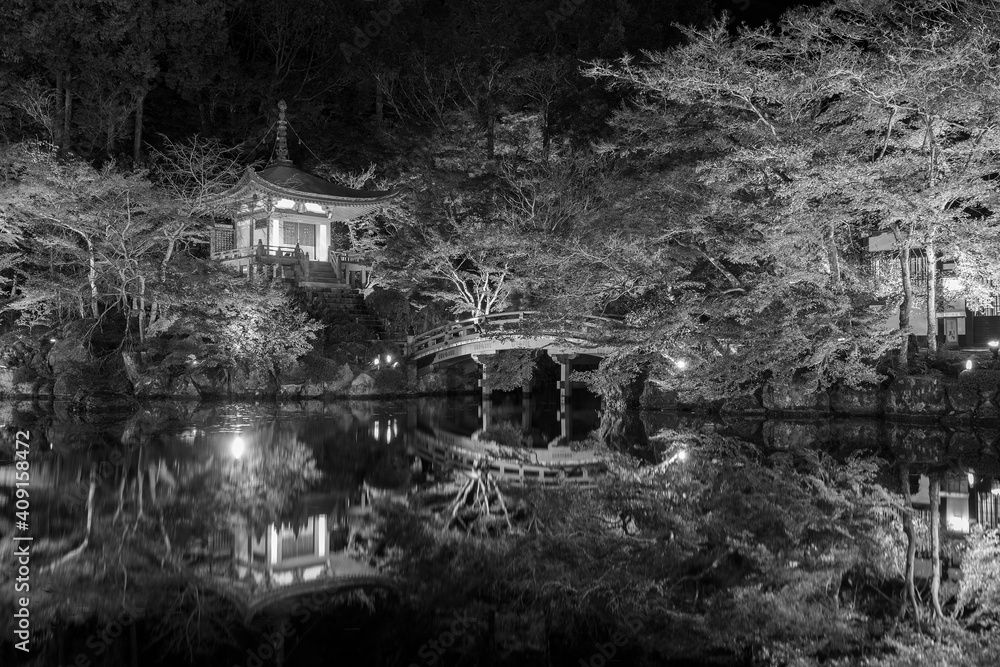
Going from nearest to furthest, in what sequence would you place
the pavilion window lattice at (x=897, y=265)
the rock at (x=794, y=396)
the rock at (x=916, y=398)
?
the rock at (x=916, y=398) < the rock at (x=794, y=396) < the pavilion window lattice at (x=897, y=265)

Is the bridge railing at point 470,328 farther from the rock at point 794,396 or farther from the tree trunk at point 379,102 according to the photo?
the tree trunk at point 379,102

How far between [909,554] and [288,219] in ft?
72.2

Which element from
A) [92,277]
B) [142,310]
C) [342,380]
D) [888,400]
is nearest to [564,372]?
[342,380]

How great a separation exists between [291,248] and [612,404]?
446 inches

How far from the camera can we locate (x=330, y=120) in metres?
33.8

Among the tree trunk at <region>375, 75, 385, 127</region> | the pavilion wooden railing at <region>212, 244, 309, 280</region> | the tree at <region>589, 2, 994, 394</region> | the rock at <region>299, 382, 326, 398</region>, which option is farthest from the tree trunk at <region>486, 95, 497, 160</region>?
the tree at <region>589, 2, 994, 394</region>

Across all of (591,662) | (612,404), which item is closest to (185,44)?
(612,404)

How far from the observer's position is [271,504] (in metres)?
8.71

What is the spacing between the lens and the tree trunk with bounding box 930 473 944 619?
5.55 metres

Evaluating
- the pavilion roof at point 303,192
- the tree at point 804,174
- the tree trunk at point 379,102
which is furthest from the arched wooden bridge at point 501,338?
the tree trunk at point 379,102

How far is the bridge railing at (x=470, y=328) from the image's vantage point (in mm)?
18984

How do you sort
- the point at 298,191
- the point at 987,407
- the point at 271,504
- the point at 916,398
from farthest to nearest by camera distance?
the point at 298,191 → the point at 916,398 → the point at 987,407 → the point at 271,504
